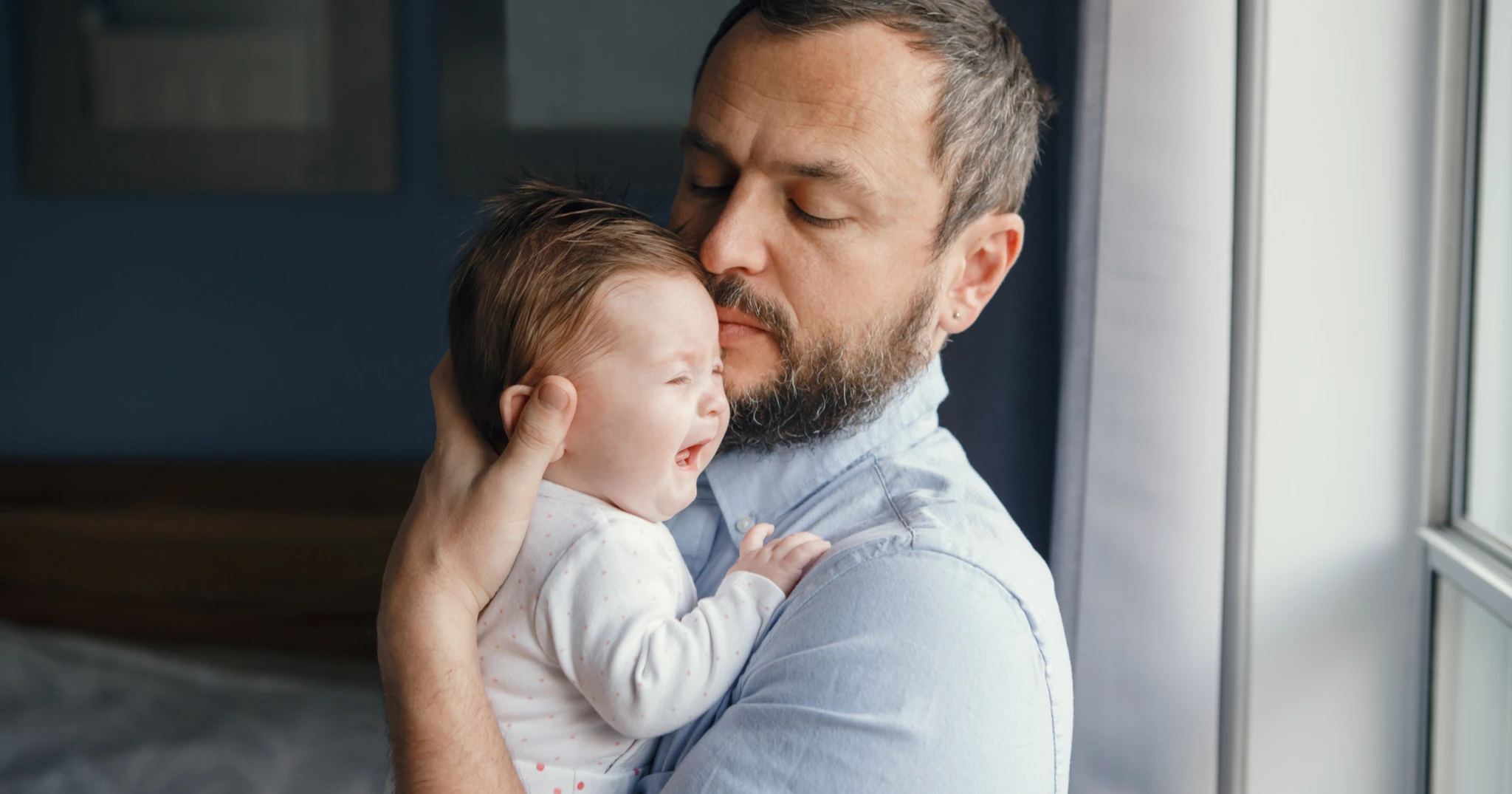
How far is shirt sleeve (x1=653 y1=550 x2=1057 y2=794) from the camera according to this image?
0.79 m

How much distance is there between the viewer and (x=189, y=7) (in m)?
2.68

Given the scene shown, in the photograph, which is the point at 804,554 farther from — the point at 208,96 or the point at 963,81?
the point at 208,96

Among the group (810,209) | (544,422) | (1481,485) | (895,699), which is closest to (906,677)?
(895,699)

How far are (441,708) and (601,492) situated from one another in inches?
8.7

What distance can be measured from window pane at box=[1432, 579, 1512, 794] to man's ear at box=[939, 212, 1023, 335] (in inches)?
31.8

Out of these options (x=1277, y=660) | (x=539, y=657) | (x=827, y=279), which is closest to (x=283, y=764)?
(x=539, y=657)

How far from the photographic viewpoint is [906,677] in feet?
2.64

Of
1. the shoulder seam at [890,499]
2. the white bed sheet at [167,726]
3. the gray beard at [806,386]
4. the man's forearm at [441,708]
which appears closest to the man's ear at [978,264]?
the gray beard at [806,386]

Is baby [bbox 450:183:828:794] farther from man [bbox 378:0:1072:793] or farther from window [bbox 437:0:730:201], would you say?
window [bbox 437:0:730:201]

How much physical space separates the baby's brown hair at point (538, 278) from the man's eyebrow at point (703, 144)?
0.12m

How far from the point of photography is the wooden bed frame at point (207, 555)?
2688mm

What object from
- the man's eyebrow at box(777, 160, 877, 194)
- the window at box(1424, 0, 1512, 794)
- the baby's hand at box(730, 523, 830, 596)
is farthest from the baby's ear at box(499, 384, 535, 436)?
the window at box(1424, 0, 1512, 794)

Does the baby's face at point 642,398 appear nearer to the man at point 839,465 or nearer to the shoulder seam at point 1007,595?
the man at point 839,465

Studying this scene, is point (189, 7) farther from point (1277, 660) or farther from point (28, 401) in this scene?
point (1277, 660)
